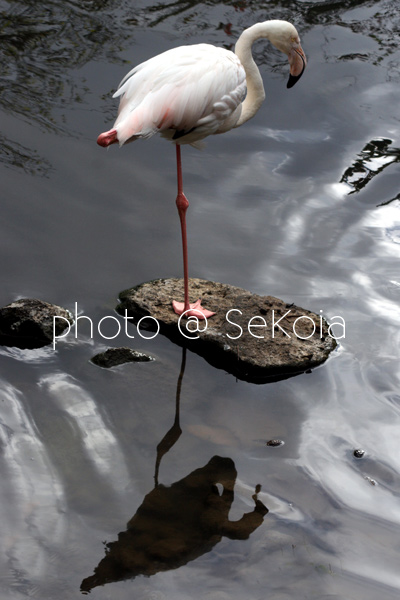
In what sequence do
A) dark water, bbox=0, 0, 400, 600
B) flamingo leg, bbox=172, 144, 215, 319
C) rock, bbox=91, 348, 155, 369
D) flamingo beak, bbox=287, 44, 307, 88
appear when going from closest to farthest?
dark water, bbox=0, 0, 400, 600
rock, bbox=91, 348, 155, 369
flamingo leg, bbox=172, 144, 215, 319
flamingo beak, bbox=287, 44, 307, 88

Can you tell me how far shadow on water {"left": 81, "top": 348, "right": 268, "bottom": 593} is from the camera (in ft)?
9.42

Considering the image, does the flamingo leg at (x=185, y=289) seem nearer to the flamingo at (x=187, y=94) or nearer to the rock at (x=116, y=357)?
the flamingo at (x=187, y=94)

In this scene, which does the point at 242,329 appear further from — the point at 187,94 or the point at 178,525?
the point at 178,525

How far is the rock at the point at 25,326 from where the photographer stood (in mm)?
4047

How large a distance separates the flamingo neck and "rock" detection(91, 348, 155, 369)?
143cm

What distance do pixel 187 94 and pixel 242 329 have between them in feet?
4.15

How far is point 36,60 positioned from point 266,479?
478cm

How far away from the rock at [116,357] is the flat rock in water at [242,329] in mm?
309

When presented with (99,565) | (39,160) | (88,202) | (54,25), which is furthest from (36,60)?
(99,565)

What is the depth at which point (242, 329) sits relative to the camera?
13.9 ft

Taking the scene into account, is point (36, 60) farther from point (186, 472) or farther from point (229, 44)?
point (186, 472)

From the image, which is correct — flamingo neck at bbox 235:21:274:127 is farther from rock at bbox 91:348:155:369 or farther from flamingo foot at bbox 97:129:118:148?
rock at bbox 91:348:155:369

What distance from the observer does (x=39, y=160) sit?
18.5 ft

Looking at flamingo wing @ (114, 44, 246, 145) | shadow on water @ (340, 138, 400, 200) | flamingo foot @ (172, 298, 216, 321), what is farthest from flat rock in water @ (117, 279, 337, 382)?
shadow on water @ (340, 138, 400, 200)
